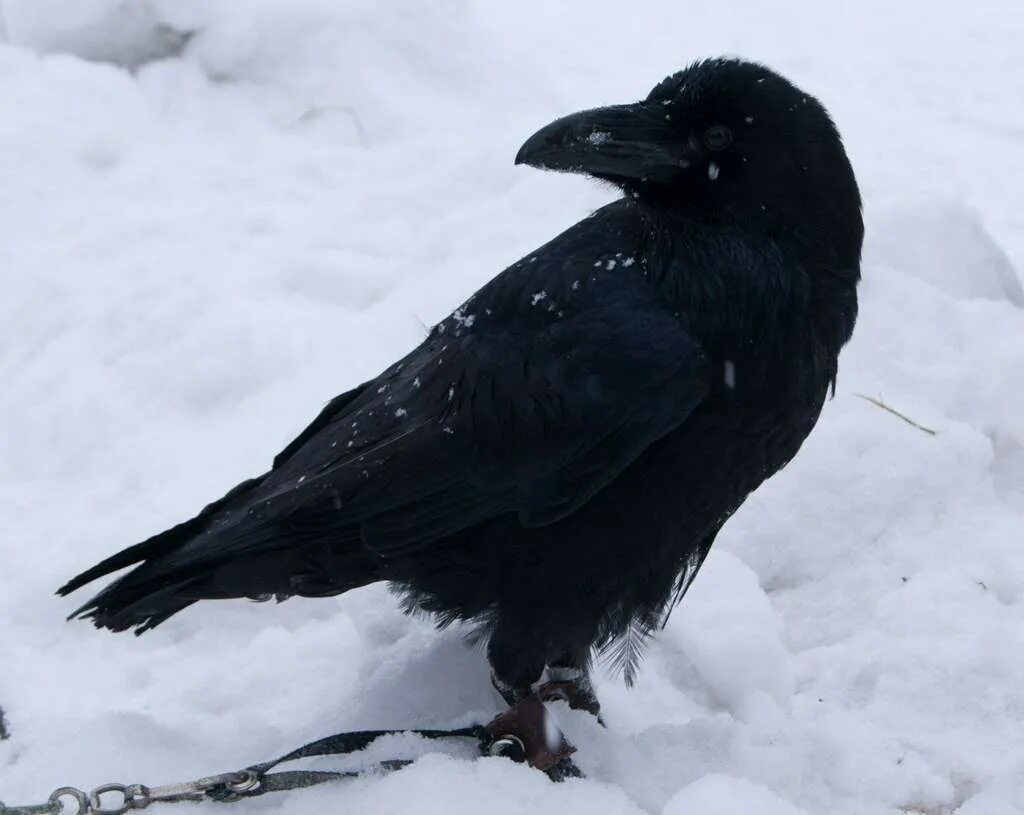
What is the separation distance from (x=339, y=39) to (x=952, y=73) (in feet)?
12.6

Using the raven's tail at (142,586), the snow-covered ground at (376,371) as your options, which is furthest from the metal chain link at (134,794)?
the raven's tail at (142,586)

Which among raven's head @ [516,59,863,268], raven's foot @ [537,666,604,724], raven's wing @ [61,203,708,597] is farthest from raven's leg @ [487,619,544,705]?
raven's head @ [516,59,863,268]

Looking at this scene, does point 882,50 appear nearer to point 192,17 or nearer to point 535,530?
point 192,17

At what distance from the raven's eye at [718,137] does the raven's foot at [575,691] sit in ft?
4.42

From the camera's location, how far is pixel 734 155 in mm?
2762

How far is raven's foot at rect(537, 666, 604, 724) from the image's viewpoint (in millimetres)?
3160

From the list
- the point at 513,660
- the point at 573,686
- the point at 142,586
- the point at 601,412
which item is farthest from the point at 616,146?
the point at 142,586

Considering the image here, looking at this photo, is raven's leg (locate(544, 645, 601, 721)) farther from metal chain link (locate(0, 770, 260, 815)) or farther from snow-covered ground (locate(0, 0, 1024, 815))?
metal chain link (locate(0, 770, 260, 815))

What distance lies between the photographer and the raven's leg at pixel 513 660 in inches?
113

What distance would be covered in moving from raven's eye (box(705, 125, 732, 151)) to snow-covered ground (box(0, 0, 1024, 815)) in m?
1.34

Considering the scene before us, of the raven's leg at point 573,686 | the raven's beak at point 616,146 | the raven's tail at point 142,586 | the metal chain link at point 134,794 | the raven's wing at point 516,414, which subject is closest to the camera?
the metal chain link at point 134,794

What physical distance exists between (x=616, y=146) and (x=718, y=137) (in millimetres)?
231

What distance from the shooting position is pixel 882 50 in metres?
7.99

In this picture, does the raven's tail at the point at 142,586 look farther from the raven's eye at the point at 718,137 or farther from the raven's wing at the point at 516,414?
the raven's eye at the point at 718,137
